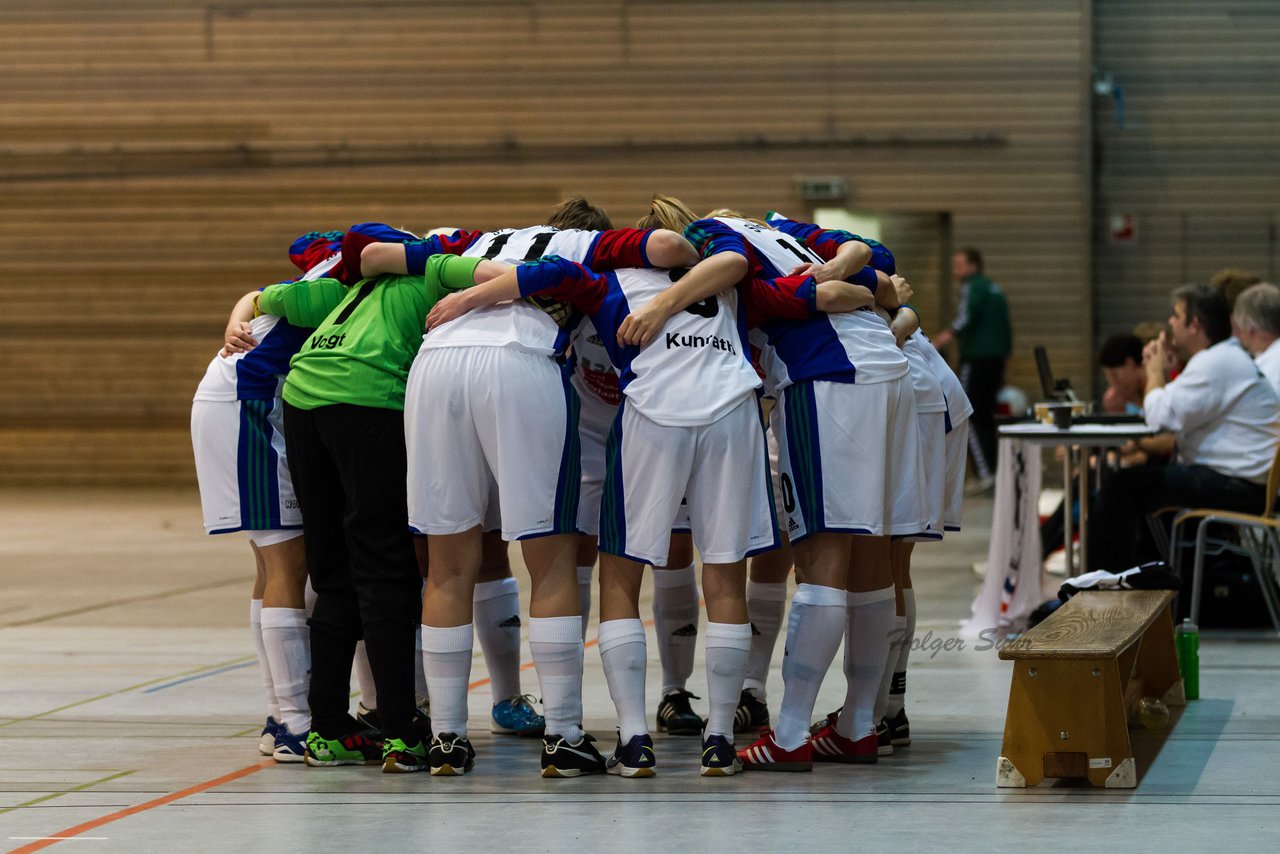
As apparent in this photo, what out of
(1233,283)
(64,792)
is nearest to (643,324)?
(64,792)

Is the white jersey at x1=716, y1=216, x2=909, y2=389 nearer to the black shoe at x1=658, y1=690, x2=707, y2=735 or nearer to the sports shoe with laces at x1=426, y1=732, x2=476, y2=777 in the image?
the black shoe at x1=658, y1=690, x2=707, y2=735

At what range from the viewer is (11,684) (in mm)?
5633

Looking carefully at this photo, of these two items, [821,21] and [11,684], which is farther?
[821,21]

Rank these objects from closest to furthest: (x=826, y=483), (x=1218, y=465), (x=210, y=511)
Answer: (x=826, y=483), (x=210, y=511), (x=1218, y=465)

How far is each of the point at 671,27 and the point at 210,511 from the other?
11.2 meters

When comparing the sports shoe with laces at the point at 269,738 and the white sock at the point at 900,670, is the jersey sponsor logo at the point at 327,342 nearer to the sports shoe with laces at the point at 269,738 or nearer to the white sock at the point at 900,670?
the sports shoe with laces at the point at 269,738

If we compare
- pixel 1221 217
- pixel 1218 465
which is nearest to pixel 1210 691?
pixel 1218 465

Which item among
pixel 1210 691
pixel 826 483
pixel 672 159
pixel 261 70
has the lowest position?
pixel 1210 691

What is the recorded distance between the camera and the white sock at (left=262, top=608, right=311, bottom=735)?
432 centimetres

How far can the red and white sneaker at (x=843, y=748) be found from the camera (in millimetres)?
4238

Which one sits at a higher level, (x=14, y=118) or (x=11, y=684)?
(x=14, y=118)

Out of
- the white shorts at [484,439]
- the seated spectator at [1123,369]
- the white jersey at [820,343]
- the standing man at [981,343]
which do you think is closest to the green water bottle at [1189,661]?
the white jersey at [820,343]

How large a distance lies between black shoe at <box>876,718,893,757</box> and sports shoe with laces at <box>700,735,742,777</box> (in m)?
0.51

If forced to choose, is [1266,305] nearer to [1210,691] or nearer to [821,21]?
[1210,691]
